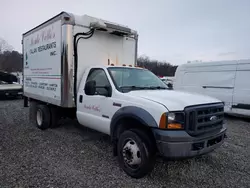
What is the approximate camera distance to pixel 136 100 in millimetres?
3500

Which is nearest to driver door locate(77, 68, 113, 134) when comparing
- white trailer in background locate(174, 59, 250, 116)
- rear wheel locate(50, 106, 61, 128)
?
rear wheel locate(50, 106, 61, 128)

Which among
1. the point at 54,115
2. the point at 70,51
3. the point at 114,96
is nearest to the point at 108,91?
the point at 114,96

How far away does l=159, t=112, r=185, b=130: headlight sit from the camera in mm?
3039

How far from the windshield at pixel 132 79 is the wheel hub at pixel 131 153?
109cm

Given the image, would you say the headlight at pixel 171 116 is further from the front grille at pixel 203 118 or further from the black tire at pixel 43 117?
the black tire at pixel 43 117

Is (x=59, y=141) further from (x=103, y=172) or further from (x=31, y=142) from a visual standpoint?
(x=103, y=172)

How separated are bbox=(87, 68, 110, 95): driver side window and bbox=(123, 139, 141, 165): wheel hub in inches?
48.3

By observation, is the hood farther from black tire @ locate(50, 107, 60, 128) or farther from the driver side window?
Answer: black tire @ locate(50, 107, 60, 128)

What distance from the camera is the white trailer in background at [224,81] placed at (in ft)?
27.0

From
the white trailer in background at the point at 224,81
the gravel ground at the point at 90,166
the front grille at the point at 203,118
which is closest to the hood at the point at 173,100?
the front grille at the point at 203,118

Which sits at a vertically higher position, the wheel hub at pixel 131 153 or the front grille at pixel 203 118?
the front grille at pixel 203 118

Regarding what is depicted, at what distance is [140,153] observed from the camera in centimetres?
330

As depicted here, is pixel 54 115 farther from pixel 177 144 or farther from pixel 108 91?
pixel 177 144

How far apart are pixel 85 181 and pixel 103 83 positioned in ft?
6.55
